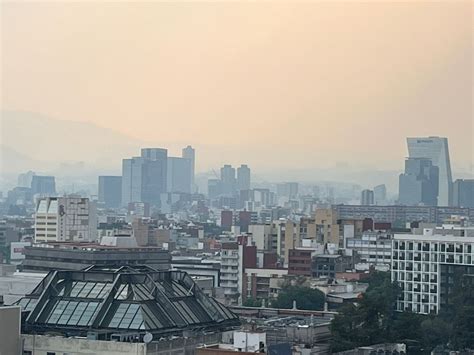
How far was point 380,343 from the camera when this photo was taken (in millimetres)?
19625

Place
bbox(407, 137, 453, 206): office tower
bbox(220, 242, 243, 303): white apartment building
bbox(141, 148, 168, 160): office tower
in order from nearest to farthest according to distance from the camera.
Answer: bbox(220, 242, 243, 303): white apartment building → bbox(407, 137, 453, 206): office tower → bbox(141, 148, 168, 160): office tower

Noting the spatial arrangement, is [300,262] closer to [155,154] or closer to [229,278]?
[229,278]

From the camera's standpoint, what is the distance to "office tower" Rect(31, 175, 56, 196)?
125344 mm

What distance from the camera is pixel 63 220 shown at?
52.0 m

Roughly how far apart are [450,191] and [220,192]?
42256 mm

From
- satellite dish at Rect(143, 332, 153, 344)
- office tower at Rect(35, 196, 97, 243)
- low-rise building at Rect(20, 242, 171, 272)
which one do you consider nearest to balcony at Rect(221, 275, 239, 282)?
low-rise building at Rect(20, 242, 171, 272)

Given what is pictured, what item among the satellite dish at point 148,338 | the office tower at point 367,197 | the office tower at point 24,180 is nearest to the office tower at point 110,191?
the office tower at point 24,180

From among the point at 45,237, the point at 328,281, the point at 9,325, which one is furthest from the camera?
the point at 45,237

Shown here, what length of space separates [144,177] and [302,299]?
315 ft

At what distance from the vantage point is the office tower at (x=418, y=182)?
106000mm

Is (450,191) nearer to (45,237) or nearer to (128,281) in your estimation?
(45,237)

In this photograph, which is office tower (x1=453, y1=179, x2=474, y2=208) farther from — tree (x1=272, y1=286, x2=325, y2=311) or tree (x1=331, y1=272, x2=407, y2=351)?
tree (x1=331, y1=272, x2=407, y2=351)

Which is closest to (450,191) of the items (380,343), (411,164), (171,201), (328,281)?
(411,164)

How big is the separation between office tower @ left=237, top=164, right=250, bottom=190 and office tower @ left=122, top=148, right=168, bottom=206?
13.1 m
